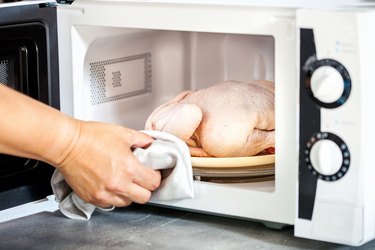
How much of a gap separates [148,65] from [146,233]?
46 cm

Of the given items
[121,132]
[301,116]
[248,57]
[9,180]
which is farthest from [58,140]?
[248,57]

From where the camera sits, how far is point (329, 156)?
50.0 inches

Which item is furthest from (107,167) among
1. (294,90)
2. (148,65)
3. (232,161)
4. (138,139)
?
(148,65)

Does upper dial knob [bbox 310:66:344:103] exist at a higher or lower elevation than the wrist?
higher

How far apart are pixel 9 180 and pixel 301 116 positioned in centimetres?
52

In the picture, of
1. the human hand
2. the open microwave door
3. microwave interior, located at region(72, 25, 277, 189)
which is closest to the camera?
the human hand

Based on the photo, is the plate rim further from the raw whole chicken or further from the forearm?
the forearm

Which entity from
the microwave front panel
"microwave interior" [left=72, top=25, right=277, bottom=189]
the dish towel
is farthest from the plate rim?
"microwave interior" [left=72, top=25, right=277, bottom=189]

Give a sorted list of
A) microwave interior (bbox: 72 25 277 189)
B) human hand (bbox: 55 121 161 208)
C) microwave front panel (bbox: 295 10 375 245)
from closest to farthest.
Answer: microwave front panel (bbox: 295 10 375 245)
human hand (bbox: 55 121 161 208)
microwave interior (bbox: 72 25 277 189)

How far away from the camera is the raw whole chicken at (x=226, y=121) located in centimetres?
144

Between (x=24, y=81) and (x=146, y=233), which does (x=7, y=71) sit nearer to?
(x=24, y=81)

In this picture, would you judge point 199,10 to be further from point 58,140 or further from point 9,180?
point 9,180

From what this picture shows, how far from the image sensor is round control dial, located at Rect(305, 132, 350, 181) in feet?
4.13

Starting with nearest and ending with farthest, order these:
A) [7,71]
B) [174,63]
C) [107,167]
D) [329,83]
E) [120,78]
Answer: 1. [329,83]
2. [107,167]
3. [7,71]
4. [120,78]
5. [174,63]
